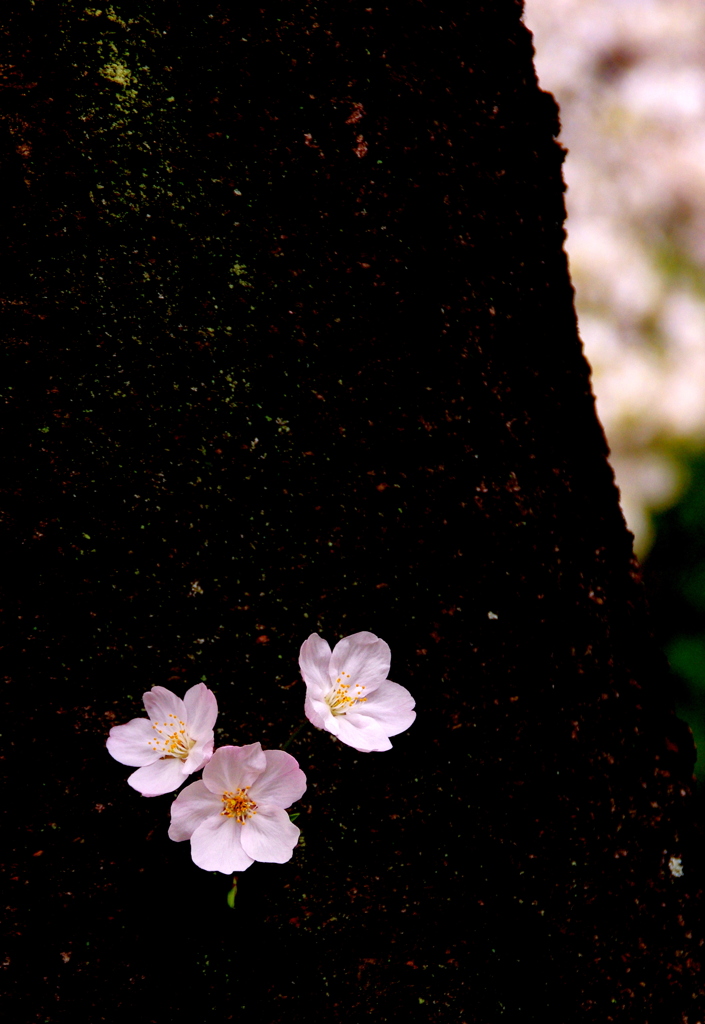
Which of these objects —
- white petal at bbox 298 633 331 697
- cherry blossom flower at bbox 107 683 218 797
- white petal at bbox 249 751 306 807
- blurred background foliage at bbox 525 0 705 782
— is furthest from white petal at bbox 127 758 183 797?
blurred background foliage at bbox 525 0 705 782

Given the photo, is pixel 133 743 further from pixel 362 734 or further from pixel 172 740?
pixel 362 734

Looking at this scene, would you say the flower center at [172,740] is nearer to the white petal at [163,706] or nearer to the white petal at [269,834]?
the white petal at [163,706]

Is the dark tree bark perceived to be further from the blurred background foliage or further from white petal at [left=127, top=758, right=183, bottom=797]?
the blurred background foliage

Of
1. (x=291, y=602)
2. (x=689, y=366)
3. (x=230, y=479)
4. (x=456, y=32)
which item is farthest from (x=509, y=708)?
(x=689, y=366)

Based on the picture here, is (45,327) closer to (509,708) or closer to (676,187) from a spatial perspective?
(509,708)

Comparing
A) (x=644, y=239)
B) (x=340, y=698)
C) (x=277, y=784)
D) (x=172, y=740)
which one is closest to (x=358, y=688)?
Result: (x=340, y=698)
